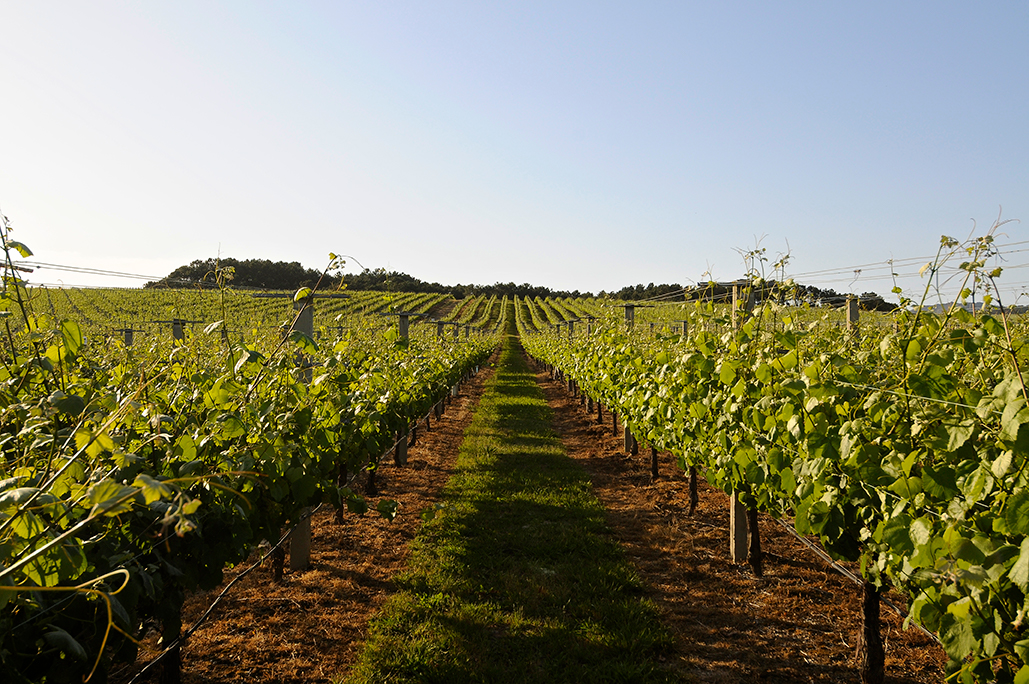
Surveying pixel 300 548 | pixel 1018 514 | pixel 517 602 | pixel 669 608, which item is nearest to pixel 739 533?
pixel 669 608

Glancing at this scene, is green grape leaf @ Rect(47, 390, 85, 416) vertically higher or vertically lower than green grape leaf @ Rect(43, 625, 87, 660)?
higher

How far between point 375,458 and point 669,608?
7.73ft

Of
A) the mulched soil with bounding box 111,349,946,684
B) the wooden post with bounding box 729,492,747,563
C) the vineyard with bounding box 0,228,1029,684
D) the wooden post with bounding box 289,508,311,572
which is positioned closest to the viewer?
the vineyard with bounding box 0,228,1029,684

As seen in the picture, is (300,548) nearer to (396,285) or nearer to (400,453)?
(400,453)

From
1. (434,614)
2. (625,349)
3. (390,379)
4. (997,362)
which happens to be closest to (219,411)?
(434,614)

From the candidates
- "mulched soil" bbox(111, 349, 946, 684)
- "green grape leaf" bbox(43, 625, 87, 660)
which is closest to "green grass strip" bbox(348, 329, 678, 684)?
"mulched soil" bbox(111, 349, 946, 684)

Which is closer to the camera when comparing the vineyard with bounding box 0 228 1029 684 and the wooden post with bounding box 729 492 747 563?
the vineyard with bounding box 0 228 1029 684

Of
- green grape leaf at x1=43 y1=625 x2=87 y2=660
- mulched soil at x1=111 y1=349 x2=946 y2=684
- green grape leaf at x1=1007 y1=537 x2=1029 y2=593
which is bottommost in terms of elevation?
mulched soil at x1=111 y1=349 x2=946 y2=684

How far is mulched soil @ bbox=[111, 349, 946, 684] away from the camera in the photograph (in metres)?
3.08

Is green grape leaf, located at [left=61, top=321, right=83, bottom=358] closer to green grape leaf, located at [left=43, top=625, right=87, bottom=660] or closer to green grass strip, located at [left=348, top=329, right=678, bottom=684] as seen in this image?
green grape leaf, located at [left=43, top=625, right=87, bottom=660]

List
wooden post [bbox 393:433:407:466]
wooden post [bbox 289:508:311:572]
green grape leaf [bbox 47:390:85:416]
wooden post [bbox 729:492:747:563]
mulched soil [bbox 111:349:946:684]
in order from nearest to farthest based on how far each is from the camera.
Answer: green grape leaf [bbox 47:390:85:416] < mulched soil [bbox 111:349:946:684] < wooden post [bbox 289:508:311:572] < wooden post [bbox 729:492:747:563] < wooden post [bbox 393:433:407:466]

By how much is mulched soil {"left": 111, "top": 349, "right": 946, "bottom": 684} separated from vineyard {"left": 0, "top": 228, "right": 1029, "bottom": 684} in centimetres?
27

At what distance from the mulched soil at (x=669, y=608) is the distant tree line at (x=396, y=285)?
2.03m

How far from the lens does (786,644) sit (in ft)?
11.0
